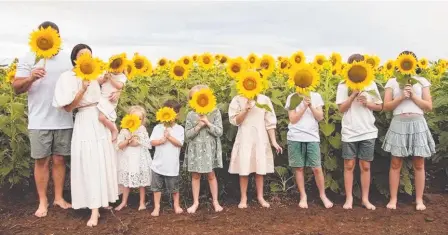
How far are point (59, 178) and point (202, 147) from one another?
5.78ft

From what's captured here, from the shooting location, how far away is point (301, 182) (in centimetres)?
672

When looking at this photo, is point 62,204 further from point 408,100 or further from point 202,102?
point 408,100

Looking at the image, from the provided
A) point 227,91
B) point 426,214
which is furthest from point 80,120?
point 426,214

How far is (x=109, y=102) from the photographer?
653 centimetres

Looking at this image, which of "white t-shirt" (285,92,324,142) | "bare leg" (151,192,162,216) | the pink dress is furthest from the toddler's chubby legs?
"white t-shirt" (285,92,324,142)

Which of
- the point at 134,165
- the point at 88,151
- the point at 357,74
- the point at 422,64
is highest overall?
the point at 422,64

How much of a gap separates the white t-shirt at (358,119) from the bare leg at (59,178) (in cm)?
337

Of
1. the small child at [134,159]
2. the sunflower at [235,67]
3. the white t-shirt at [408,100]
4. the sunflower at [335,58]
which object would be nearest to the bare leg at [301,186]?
the white t-shirt at [408,100]

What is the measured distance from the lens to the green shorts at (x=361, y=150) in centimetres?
668

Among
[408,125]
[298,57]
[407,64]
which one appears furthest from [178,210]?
[298,57]

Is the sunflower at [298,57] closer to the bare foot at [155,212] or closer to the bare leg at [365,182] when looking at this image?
the bare leg at [365,182]

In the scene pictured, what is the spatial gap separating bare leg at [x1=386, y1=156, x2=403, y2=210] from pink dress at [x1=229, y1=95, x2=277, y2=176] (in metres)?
1.49

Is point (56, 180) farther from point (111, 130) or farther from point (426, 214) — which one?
point (426, 214)

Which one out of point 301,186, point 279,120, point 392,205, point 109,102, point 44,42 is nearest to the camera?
point 44,42
